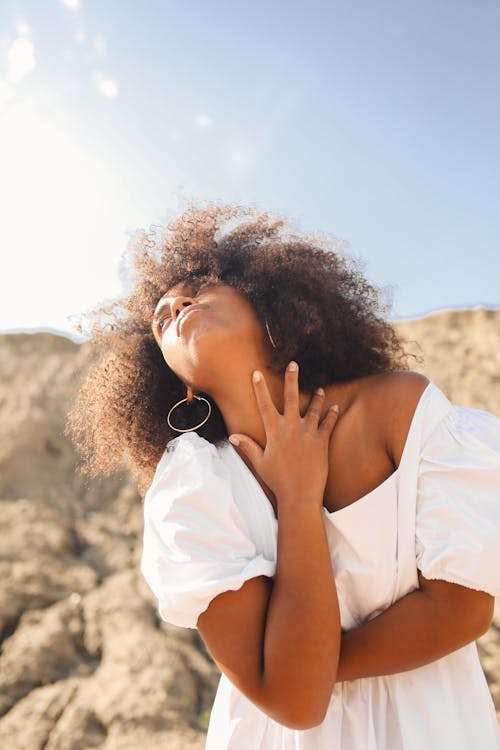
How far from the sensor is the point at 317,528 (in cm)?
121

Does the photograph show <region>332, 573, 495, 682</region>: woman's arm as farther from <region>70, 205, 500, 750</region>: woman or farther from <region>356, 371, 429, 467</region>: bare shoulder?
<region>356, 371, 429, 467</region>: bare shoulder

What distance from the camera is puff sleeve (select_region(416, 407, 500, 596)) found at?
1124 mm

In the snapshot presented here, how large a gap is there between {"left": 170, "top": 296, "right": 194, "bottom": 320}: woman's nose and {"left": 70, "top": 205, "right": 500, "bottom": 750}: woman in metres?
0.01

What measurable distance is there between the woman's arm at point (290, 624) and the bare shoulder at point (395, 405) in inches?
6.8

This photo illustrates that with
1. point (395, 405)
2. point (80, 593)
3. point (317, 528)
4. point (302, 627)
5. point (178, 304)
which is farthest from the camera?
point (80, 593)

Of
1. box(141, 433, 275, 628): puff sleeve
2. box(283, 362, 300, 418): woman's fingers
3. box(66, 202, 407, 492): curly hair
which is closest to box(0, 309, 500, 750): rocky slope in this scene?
box(66, 202, 407, 492): curly hair

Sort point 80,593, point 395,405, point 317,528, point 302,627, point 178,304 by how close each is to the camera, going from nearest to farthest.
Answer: point 302,627 < point 317,528 < point 395,405 < point 178,304 < point 80,593

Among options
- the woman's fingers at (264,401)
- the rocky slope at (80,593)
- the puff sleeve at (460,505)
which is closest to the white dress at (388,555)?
the puff sleeve at (460,505)

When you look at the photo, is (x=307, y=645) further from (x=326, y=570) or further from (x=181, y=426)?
(x=181, y=426)

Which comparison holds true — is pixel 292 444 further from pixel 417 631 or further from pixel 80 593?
pixel 80 593

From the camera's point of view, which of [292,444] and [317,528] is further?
[292,444]

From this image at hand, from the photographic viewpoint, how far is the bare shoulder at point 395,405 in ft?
4.23

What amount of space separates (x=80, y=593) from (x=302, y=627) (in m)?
5.74

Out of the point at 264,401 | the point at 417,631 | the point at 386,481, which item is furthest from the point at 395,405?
the point at 417,631
